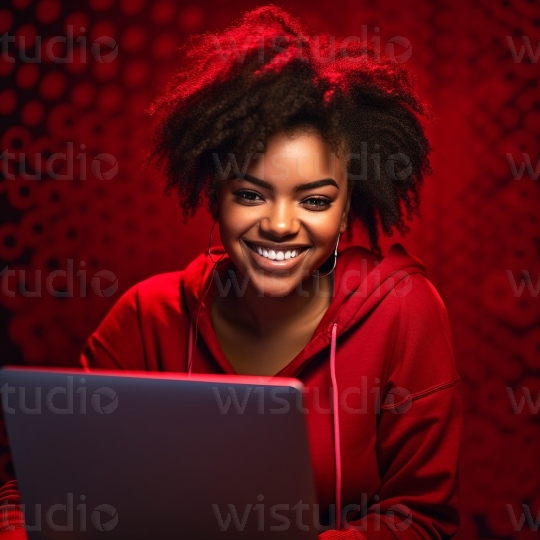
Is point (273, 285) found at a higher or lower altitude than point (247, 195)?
lower

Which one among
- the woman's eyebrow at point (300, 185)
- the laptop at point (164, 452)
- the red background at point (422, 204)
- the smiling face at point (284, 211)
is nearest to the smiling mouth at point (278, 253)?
the smiling face at point (284, 211)

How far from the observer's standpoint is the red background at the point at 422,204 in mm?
1888

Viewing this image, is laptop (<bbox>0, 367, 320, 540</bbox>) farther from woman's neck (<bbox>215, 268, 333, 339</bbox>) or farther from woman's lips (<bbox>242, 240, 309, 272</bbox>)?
woman's neck (<bbox>215, 268, 333, 339</bbox>)

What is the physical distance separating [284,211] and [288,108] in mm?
169

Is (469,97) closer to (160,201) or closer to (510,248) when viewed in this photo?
(510,248)

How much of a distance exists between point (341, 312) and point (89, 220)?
2.88 ft

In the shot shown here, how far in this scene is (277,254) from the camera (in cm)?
129

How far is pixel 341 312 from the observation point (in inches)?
53.3

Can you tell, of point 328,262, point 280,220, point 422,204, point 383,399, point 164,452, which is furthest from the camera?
point 422,204

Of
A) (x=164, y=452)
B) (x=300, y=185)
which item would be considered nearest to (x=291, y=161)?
(x=300, y=185)

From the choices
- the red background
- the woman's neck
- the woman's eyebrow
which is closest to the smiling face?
the woman's eyebrow

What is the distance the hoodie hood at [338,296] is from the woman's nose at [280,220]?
20 centimetres

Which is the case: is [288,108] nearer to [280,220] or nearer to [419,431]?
[280,220]

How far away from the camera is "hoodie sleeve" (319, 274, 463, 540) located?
49.0 inches
